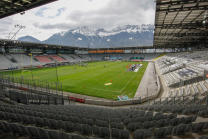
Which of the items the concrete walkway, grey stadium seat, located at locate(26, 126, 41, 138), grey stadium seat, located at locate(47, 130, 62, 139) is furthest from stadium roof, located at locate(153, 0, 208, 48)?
grey stadium seat, located at locate(26, 126, 41, 138)

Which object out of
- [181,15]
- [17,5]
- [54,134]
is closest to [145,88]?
[181,15]

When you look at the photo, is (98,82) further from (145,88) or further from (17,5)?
(17,5)

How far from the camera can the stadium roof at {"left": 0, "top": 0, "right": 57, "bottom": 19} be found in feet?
26.8

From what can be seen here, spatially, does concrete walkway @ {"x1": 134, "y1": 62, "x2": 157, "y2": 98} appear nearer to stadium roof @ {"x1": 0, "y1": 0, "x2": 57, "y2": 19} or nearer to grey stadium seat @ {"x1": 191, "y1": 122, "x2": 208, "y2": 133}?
grey stadium seat @ {"x1": 191, "y1": 122, "x2": 208, "y2": 133}

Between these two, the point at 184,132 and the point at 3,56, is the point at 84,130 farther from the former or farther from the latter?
the point at 3,56

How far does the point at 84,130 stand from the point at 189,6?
16.5 metres

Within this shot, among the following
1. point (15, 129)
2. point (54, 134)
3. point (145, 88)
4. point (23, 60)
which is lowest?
point (145, 88)

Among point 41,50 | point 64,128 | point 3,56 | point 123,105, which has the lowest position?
point 123,105

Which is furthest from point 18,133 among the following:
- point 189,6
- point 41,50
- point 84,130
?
point 41,50

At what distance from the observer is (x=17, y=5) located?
28.0 ft

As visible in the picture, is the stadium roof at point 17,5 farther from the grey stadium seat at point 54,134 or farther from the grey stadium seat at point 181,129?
the grey stadium seat at point 181,129

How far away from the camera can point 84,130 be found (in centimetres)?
553

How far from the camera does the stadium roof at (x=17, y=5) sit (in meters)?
8.16

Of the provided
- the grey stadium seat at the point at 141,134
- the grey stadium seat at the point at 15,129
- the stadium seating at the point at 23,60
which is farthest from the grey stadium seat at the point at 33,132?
the stadium seating at the point at 23,60
